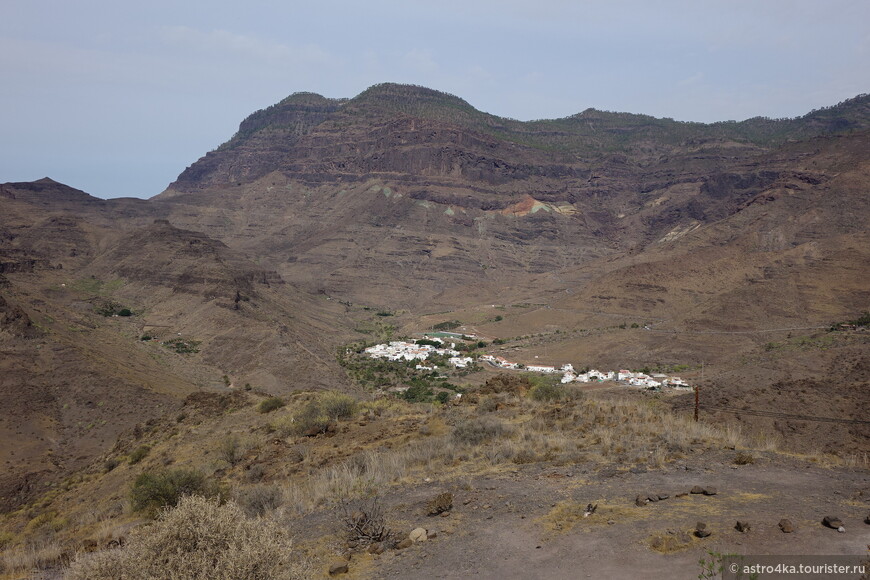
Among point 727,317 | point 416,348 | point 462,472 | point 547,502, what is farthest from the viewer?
point 416,348

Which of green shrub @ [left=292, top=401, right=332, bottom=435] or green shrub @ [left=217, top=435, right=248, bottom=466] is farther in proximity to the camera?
green shrub @ [left=292, top=401, right=332, bottom=435]

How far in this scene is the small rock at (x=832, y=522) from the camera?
7422mm

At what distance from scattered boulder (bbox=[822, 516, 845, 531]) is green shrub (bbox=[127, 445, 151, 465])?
67.0ft

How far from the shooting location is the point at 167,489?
13.0 meters

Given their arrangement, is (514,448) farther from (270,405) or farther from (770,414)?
(770,414)

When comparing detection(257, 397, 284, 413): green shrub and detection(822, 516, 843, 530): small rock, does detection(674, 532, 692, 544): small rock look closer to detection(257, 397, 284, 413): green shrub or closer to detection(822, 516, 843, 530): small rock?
detection(822, 516, 843, 530): small rock

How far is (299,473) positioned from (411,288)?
343ft

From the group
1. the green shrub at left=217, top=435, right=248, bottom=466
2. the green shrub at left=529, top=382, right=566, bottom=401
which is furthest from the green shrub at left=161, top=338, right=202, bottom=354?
the green shrub at left=529, top=382, right=566, bottom=401

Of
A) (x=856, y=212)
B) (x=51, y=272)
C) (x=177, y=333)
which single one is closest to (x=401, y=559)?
(x=177, y=333)

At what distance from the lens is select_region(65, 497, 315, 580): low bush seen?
5.73 metres

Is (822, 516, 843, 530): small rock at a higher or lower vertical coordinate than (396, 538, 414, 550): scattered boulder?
higher

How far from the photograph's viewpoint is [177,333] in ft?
178

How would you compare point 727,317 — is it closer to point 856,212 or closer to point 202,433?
point 856,212

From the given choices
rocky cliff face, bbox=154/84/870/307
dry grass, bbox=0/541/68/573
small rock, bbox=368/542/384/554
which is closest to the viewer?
small rock, bbox=368/542/384/554
